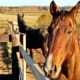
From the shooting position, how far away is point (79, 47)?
416 cm

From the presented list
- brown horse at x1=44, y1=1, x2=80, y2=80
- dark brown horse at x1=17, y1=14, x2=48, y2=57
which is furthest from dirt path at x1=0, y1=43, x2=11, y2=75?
brown horse at x1=44, y1=1, x2=80, y2=80

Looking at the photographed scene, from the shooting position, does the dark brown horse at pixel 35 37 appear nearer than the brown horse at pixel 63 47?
No

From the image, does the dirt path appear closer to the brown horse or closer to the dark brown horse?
the dark brown horse

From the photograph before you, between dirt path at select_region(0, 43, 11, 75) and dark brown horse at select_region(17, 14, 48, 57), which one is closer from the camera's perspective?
dark brown horse at select_region(17, 14, 48, 57)

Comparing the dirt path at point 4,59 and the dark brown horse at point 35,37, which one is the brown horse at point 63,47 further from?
the dirt path at point 4,59

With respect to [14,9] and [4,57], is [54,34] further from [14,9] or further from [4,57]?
[14,9]

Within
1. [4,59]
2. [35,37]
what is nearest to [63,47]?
[35,37]

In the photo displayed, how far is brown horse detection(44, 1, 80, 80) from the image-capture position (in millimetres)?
3527

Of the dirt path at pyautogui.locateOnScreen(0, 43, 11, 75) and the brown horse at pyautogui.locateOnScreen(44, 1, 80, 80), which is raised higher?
the brown horse at pyautogui.locateOnScreen(44, 1, 80, 80)

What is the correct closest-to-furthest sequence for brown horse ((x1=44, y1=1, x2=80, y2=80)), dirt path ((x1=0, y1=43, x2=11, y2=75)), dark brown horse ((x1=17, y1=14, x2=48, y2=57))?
brown horse ((x1=44, y1=1, x2=80, y2=80)), dark brown horse ((x1=17, y1=14, x2=48, y2=57)), dirt path ((x1=0, y1=43, x2=11, y2=75))

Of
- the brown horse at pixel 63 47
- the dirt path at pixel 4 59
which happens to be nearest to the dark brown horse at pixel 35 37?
the dirt path at pixel 4 59

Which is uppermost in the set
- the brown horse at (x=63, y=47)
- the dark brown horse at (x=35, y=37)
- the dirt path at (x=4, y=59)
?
the brown horse at (x=63, y=47)

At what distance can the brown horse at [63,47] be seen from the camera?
139 inches

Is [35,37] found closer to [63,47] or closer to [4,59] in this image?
[4,59]
